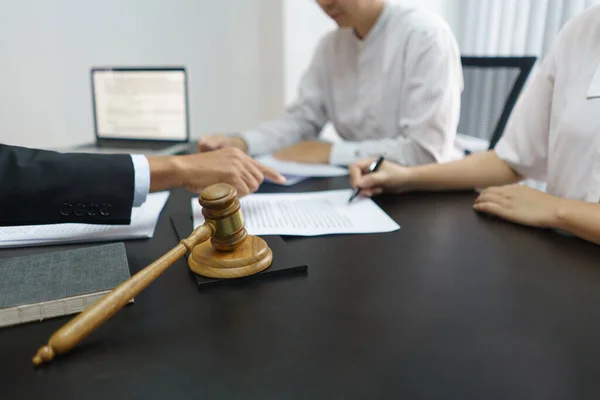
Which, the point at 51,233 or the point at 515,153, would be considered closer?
the point at 51,233

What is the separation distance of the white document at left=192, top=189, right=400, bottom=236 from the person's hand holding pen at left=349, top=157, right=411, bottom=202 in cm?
3

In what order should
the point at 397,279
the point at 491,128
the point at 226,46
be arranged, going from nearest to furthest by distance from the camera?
the point at 397,279 → the point at 491,128 → the point at 226,46

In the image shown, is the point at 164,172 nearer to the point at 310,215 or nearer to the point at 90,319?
the point at 310,215

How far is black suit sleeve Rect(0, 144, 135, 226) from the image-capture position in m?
0.77

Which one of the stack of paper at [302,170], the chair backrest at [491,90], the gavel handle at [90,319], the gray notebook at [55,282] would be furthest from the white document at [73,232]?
the chair backrest at [491,90]

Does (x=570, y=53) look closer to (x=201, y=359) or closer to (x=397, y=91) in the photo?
(x=397, y=91)

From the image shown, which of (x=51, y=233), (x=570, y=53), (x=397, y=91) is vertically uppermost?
(x=570, y=53)

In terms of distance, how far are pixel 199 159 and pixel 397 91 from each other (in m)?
0.88

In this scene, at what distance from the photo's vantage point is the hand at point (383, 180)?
1.06 m

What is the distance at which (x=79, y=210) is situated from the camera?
80cm

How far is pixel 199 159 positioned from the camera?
0.93 metres

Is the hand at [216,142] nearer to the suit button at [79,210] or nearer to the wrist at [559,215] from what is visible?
the suit button at [79,210]

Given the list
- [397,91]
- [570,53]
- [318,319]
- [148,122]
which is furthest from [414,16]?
[318,319]

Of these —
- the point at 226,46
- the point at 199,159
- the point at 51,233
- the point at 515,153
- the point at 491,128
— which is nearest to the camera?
the point at 51,233
